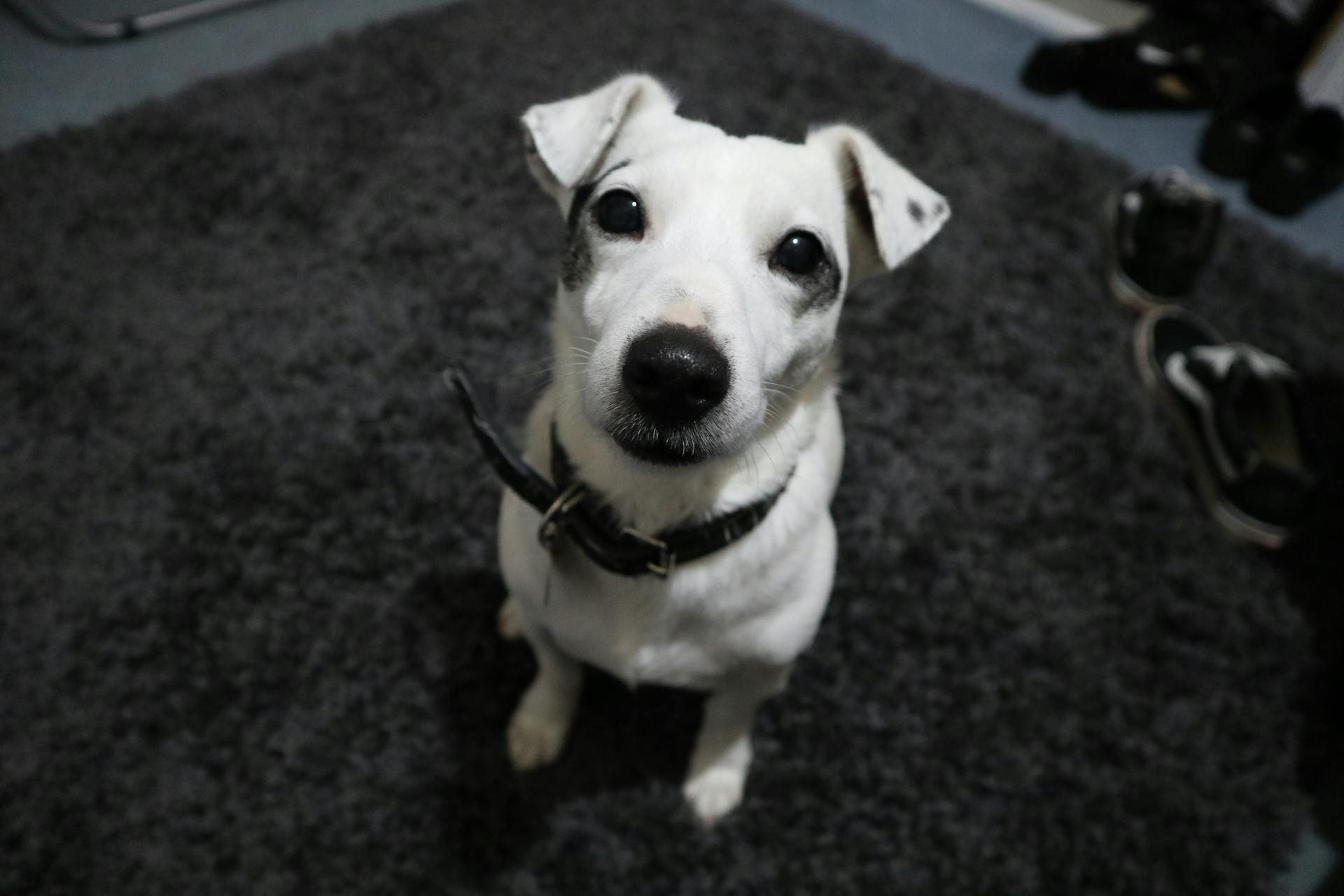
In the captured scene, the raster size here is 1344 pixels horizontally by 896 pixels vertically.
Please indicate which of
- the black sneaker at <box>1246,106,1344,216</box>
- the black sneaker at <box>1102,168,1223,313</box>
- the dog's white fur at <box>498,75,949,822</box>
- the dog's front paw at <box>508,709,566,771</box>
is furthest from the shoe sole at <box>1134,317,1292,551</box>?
the dog's front paw at <box>508,709,566,771</box>

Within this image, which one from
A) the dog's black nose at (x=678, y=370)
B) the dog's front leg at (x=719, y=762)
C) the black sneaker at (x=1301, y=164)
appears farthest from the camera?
the black sneaker at (x=1301, y=164)

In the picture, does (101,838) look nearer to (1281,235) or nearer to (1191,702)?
(1191,702)

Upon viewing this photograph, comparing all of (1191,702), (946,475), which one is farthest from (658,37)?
(1191,702)

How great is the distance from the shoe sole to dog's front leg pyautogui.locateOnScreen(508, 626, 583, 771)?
143cm

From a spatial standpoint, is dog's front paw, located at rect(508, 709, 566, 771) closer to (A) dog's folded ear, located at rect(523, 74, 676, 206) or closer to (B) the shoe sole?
(A) dog's folded ear, located at rect(523, 74, 676, 206)

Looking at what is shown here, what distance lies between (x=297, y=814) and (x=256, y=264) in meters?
1.26

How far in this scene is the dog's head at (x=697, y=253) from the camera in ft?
2.59

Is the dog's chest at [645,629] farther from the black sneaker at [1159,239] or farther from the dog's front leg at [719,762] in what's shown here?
the black sneaker at [1159,239]

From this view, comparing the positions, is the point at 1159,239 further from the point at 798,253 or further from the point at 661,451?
the point at 661,451

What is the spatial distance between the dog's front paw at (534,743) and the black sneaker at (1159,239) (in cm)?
177

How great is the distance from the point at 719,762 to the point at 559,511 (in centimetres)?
64

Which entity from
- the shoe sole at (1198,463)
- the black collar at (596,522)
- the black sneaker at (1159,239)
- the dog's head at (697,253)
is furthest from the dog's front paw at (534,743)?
the black sneaker at (1159,239)

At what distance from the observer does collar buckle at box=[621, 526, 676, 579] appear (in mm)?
941

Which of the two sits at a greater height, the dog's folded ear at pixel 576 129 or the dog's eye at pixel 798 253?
the dog's folded ear at pixel 576 129
